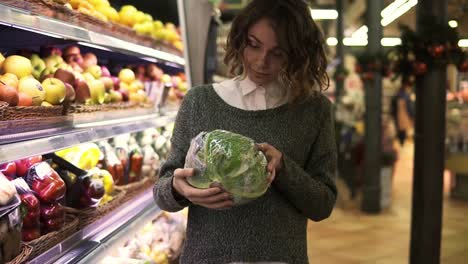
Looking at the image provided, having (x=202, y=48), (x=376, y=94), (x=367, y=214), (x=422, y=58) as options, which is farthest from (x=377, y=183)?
(x=202, y=48)

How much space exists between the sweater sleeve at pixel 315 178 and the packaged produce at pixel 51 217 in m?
0.78

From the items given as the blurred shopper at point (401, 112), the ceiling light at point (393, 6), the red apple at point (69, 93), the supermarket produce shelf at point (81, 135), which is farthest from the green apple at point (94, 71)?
the blurred shopper at point (401, 112)

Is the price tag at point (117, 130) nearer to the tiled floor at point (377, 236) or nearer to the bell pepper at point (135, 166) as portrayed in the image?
the bell pepper at point (135, 166)

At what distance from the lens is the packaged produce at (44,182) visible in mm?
1746

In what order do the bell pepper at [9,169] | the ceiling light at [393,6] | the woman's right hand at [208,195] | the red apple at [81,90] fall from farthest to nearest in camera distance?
1. the ceiling light at [393,6]
2. the red apple at [81,90]
3. the bell pepper at [9,169]
4. the woman's right hand at [208,195]

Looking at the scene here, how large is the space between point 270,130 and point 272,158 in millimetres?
149

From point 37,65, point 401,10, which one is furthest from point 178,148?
point 401,10

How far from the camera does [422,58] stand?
3.45 m

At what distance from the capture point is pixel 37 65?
6.71 ft

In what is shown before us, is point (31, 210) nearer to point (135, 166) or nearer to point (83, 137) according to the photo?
point (83, 137)

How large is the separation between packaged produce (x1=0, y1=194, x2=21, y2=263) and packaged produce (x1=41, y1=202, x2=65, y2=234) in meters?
0.28

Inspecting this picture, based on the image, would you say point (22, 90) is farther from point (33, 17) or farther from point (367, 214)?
point (367, 214)

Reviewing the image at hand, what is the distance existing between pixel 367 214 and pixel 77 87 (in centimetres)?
508

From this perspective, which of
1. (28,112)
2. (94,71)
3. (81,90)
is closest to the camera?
(28,112)
